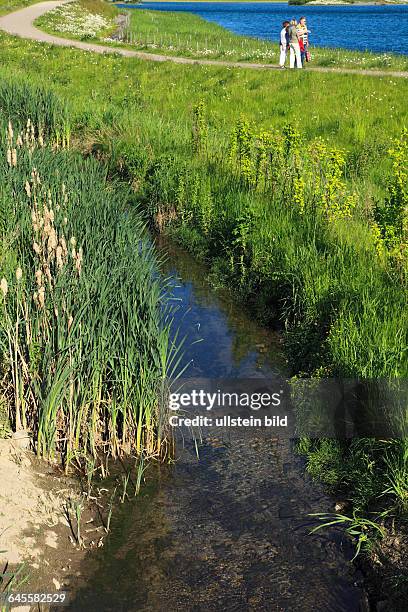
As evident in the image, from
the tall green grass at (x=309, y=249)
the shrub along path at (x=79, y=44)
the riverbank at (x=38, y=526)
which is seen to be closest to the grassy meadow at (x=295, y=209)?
the tall green grass at (x=309, y=249)

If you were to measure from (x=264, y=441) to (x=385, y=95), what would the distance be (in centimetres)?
1562

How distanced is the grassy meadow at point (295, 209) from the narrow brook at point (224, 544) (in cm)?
36

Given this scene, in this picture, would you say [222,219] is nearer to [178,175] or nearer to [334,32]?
[178,175]

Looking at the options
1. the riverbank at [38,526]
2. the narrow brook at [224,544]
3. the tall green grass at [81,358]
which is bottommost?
the narrow brook at [224,544]

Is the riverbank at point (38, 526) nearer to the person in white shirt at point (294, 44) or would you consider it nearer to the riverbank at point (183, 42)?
the person in white shirt at point (294, 44)

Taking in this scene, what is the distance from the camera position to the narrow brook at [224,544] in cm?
526

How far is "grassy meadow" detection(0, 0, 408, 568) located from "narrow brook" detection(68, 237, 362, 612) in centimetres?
36

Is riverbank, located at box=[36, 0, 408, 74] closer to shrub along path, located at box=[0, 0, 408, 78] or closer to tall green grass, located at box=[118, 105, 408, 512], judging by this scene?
shrub along path, located at box=[0, 0, 408, 78]

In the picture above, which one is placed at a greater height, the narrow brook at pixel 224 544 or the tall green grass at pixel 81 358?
the tall green grass at pixel 81 358

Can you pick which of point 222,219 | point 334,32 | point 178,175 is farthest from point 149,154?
point 334,32

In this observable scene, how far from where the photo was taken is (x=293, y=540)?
5.79m

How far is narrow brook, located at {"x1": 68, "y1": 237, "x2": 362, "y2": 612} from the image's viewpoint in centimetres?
526

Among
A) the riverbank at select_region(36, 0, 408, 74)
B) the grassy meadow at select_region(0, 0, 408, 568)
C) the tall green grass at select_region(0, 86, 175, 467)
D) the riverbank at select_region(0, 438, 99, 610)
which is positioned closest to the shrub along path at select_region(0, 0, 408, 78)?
the riverbank at select_region(36, 0, 408, 74)

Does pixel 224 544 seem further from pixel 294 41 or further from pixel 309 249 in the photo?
pixel 294 41
